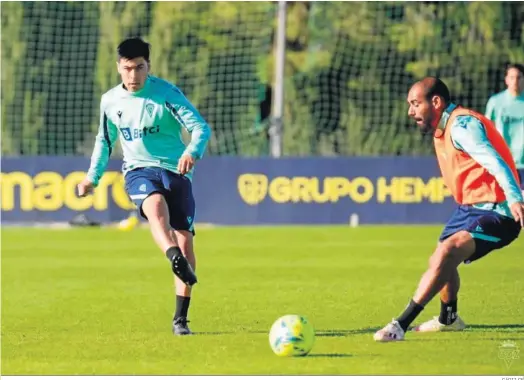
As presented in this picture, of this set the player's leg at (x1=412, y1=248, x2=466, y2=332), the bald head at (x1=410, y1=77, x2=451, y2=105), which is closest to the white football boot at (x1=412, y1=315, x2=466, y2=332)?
the player's leg at (x1=412, y1=248, x2=466, y2=332)

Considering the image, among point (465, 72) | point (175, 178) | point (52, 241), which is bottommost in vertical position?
point (52, 241)

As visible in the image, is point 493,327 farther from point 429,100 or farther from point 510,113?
point 510,113

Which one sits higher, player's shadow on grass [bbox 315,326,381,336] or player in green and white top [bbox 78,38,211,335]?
player in green and white top [bbox 78,38,211,335]

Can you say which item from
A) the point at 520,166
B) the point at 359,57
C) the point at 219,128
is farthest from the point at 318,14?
the point at 520,166

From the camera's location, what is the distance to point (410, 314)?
8.67m

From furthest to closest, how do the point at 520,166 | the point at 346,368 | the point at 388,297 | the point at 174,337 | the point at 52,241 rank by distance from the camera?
1. the point at 52,241
2. the point at 520,166
3. the point at 388,297
4. the point at 174,337
5. the point at 346,368

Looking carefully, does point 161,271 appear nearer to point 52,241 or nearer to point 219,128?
point 52,241

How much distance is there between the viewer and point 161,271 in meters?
14.9

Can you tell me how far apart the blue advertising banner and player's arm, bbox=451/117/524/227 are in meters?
14.7

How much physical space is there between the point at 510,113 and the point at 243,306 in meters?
4.95

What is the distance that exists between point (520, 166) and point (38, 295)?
5.90 meters

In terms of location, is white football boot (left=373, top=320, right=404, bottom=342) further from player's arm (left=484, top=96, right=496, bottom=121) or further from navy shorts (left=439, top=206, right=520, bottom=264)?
player's arm (left=484, top=96, right=496, bottom=121)

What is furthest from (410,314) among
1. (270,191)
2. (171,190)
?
(270,191)

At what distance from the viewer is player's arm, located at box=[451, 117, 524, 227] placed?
8.02m
